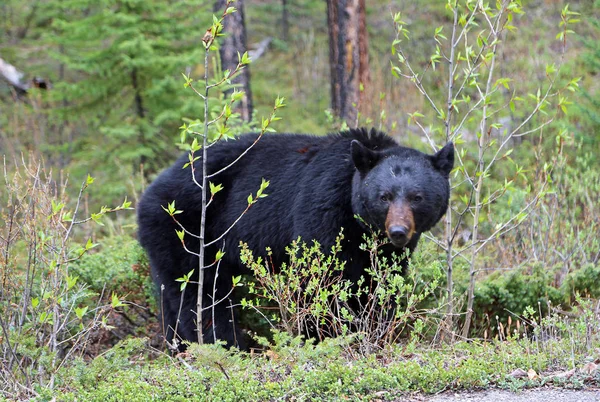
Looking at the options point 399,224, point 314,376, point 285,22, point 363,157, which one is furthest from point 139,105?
point 285,22

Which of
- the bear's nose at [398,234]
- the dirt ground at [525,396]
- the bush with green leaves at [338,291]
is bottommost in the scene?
the dirt ground at [525,396]

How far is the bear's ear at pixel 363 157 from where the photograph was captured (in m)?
5.01

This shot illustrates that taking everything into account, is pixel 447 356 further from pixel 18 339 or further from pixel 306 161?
pixel 18 339

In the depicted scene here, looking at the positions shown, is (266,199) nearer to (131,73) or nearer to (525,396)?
Result: (525,396)

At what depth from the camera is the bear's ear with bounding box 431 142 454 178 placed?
512cm

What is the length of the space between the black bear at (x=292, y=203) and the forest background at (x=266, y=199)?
0.85ft

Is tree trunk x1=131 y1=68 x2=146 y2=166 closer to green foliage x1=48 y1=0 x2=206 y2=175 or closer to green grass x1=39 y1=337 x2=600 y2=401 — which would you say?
green foliage x1=48 y1=0 x2=206 y2=175

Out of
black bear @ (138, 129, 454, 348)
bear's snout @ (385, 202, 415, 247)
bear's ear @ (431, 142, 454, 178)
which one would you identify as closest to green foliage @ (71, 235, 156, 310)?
black bear @ (138, 129, 454, 348)

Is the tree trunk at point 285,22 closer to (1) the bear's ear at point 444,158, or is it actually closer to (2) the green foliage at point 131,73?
(2) the green foliage at point 131,73

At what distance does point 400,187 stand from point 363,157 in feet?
1.13

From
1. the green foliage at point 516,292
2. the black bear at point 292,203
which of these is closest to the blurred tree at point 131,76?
the black bear at point 292,203

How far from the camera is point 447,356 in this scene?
4395 millimetres

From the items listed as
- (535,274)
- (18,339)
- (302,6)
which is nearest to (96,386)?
(18,339)

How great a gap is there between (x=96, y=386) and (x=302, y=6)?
52.1 feet
